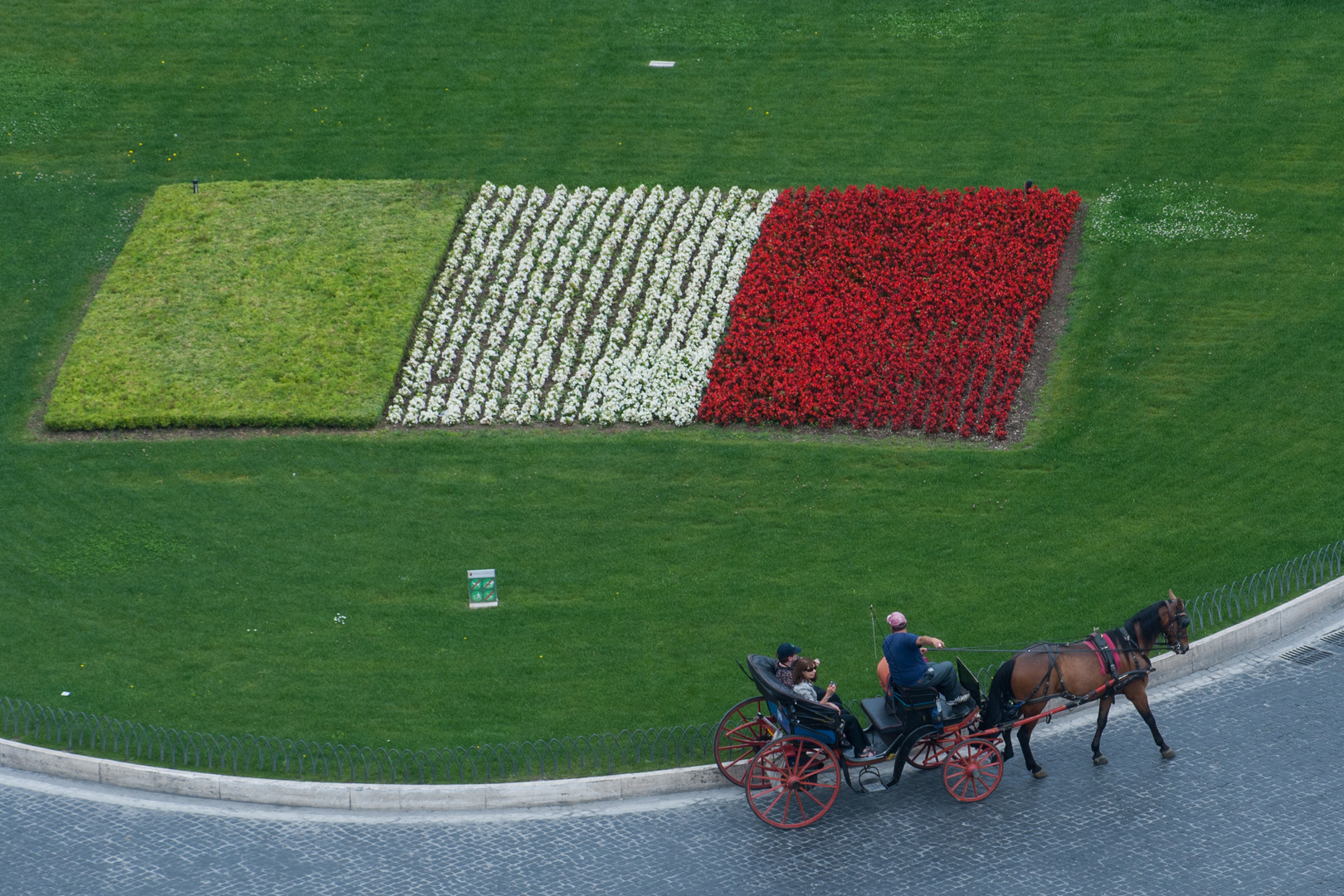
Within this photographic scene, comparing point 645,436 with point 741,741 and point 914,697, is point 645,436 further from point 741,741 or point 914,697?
point 914,697

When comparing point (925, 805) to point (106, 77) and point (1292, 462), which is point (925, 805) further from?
point (106, 77)

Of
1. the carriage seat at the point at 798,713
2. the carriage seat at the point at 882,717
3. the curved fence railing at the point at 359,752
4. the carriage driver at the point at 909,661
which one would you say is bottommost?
→ the curved fence railing at the point at 359,752

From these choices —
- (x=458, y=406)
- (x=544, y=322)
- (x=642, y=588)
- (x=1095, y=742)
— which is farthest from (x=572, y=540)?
(x=1095, y=742)

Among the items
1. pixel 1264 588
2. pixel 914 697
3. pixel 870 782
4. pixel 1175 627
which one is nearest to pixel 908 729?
pixel 914 697

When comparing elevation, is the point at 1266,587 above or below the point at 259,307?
above

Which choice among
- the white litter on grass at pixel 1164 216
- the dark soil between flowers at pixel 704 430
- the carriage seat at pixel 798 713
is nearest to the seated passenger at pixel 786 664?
the carriage seat at pixel 798 713

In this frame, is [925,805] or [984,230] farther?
[984,230]

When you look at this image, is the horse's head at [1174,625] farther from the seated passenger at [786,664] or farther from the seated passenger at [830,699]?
the seated passenger at [786,664]
